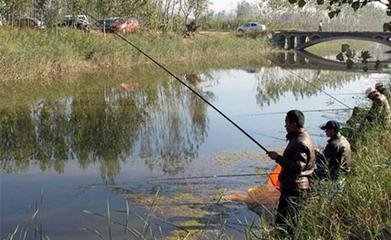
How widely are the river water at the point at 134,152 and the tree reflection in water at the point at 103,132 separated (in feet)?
0.08

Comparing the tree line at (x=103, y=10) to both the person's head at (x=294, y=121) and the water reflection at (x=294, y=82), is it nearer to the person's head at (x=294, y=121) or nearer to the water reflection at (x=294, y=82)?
the water reflection at (x=294, y=82)

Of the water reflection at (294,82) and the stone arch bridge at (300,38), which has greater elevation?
the stone arch bridge at (300,38)

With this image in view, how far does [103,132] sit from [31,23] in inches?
625

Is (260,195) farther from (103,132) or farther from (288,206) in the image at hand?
(103,132)

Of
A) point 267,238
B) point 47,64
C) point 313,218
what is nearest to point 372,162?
point 313,218

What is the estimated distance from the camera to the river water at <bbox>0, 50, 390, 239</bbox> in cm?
786

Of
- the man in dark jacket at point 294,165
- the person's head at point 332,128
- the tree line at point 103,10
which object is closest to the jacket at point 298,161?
the man in dark jacket at point 294,165

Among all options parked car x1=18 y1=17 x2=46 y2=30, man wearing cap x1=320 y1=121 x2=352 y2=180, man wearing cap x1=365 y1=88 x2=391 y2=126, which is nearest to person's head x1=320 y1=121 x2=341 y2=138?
man wearing cap x1=320 y1=121 x2=352 y2=180

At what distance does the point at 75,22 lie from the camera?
3097 cm

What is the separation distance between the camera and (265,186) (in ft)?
30.5

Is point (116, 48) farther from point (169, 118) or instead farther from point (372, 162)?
point (372, 162)

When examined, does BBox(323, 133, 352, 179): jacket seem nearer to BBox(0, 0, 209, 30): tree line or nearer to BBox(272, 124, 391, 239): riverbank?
BBox(272, 124, 391, 239): riverbank

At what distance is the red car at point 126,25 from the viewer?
1288 inches

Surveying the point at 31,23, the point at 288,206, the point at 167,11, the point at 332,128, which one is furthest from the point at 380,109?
the point at 167,11
